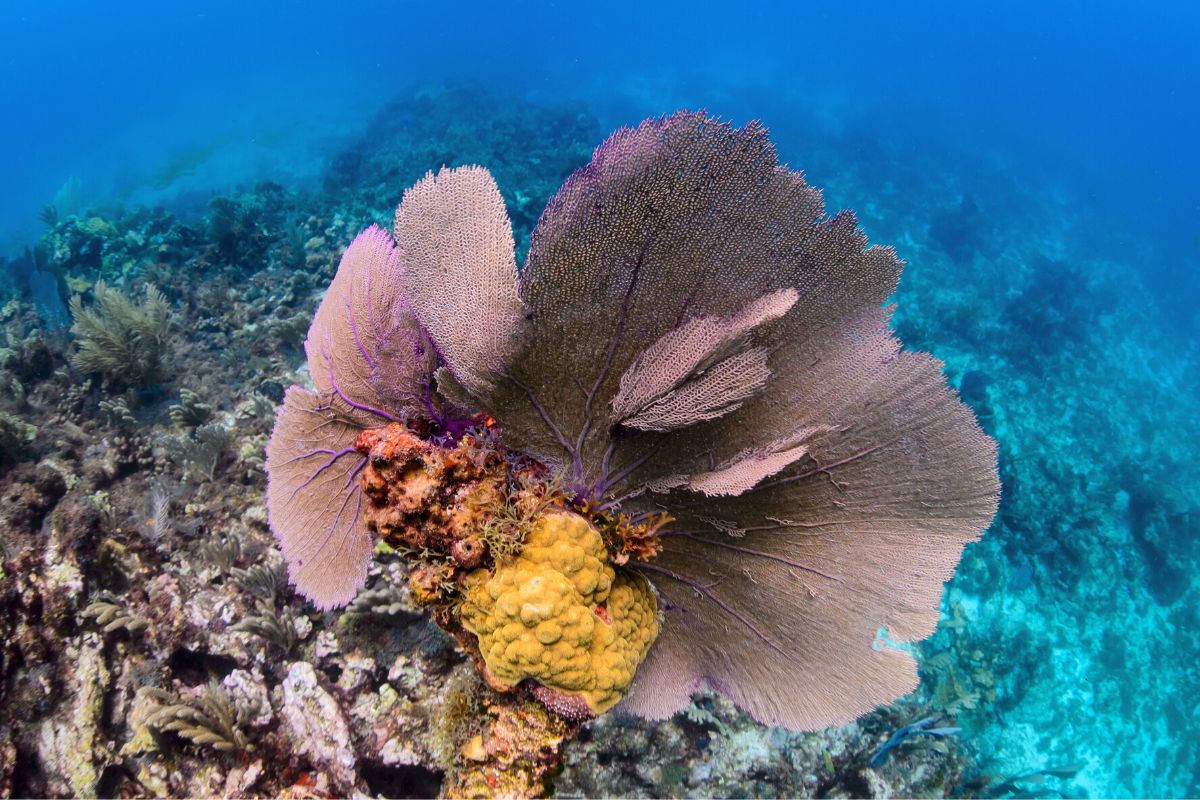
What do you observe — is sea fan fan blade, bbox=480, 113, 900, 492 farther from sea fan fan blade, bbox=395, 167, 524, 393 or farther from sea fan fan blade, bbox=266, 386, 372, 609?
sea fan fan blade, bbox=266, 386, 372, 609

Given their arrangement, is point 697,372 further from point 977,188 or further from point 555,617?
point 977,188

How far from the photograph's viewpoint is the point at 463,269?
236 cm

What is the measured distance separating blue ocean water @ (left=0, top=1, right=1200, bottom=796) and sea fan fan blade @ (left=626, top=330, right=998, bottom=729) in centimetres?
505

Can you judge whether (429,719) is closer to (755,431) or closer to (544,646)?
(544,646)

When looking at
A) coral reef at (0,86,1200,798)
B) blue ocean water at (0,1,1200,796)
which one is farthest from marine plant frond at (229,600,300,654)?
blue ocean water at (0,1,1200,796)

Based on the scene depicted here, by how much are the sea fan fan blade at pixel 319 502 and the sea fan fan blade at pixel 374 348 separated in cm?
15

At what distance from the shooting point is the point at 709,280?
2.35 metres

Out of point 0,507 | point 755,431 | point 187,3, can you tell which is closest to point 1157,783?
point 755,431

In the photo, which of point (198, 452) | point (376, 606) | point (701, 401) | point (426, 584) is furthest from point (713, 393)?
point (198, 452)

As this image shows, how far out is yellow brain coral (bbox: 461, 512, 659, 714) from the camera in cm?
202

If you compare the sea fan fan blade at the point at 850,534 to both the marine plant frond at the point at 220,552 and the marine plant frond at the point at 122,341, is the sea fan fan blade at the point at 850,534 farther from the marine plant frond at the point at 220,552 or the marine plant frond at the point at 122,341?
the marine plant frond at the point at 122,341

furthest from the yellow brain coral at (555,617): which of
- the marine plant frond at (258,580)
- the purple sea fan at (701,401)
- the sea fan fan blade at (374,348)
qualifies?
the marine plant frond at (258,580)

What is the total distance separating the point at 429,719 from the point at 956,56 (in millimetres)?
83093

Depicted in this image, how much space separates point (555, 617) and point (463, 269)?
148 centimetres
